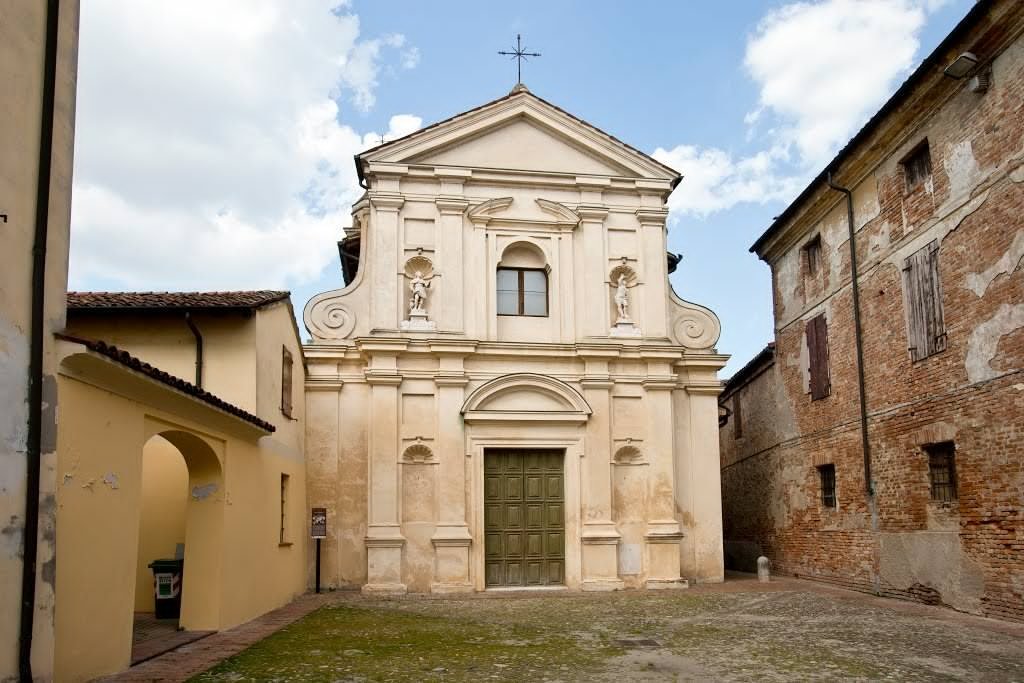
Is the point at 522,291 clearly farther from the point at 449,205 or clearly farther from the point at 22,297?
the point at 22,297

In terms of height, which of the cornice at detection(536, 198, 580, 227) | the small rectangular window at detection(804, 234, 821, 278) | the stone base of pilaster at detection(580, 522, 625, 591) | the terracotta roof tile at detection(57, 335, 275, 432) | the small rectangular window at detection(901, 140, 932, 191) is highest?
the cornice at detection(536, 198, 580, 227)

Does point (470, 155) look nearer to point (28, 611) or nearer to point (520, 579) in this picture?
point (520, 579)

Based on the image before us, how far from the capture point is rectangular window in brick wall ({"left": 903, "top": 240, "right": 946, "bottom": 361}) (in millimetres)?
13586

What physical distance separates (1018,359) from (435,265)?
1025 cm

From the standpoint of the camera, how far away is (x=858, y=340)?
16.1 meters

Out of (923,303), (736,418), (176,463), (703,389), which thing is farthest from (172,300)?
(736,418)

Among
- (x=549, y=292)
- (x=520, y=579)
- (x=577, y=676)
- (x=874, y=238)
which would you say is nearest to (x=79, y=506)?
(x=577, y=676)

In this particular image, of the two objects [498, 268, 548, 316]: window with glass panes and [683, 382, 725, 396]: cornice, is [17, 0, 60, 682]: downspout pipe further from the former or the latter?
[683, 382, 725, 396]: cornice

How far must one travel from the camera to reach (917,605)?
13.9 metres

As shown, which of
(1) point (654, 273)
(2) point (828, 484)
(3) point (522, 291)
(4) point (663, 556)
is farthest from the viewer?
(1) point (654, 273)

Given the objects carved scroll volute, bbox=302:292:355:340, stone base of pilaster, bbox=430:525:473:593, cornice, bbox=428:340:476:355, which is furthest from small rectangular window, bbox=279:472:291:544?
cornice, bbox=428:340:476:355

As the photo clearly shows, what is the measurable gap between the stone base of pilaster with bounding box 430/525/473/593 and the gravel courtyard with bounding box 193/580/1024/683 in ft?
4.44

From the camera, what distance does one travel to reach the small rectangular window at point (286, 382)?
14.8 m

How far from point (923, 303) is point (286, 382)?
10.2m
